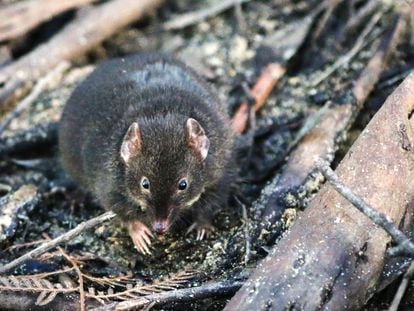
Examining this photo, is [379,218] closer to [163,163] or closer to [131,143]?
[163,163]

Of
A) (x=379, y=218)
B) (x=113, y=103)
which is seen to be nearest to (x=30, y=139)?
(x=113, y=103)

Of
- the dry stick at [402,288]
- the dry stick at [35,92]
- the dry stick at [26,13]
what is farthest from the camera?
the dry stick at [26,13]

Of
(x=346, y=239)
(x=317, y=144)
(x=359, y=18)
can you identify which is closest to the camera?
(x=346, y=239)

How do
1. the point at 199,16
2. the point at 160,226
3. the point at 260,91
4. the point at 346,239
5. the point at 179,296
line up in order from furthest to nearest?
the point at 199,16, the point at 260,91, the point at 160,226, the point at 179,296, the point at 346,239

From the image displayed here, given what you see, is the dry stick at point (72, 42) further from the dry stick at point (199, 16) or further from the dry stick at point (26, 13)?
the dry stick at point (199, 16)

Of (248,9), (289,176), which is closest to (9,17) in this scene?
(248,9)

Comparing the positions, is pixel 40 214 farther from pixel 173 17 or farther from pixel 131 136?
pixel 173 17

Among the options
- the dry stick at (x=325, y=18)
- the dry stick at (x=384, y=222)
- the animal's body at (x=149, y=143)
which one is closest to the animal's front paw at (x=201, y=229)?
the animal's body at (x=149, y=143)
